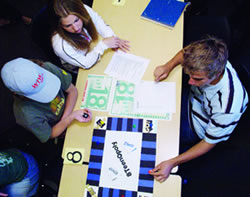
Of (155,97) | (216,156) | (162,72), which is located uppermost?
(162,72)

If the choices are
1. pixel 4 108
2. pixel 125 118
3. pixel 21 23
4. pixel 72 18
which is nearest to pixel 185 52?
Answer: pixel 125 118

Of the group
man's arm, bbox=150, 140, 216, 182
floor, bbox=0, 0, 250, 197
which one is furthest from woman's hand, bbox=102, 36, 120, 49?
Result: man's arm, bbox=150, 140, 216, 182

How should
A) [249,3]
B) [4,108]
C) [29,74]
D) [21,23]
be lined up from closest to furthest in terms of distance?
[29,74] < [249,3] < [4,108] < [21,23]

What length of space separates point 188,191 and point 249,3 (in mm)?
1428

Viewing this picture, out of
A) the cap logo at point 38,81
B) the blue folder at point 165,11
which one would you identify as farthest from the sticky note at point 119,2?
the cap logo at point 38,81

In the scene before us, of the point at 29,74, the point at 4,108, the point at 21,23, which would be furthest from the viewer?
the point at 21,23

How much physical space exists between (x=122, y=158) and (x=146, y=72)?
0.54 m

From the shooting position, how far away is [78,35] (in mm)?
1352

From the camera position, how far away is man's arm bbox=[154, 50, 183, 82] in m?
1.21

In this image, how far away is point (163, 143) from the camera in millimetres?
1091

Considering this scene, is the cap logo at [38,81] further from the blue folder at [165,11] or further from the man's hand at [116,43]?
the blue folder at [165,11]

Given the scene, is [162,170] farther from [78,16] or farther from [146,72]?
[78,16]

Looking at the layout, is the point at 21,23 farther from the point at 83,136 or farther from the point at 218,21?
the point at 218,21

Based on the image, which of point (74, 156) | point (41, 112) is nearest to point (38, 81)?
point (41, 112)
